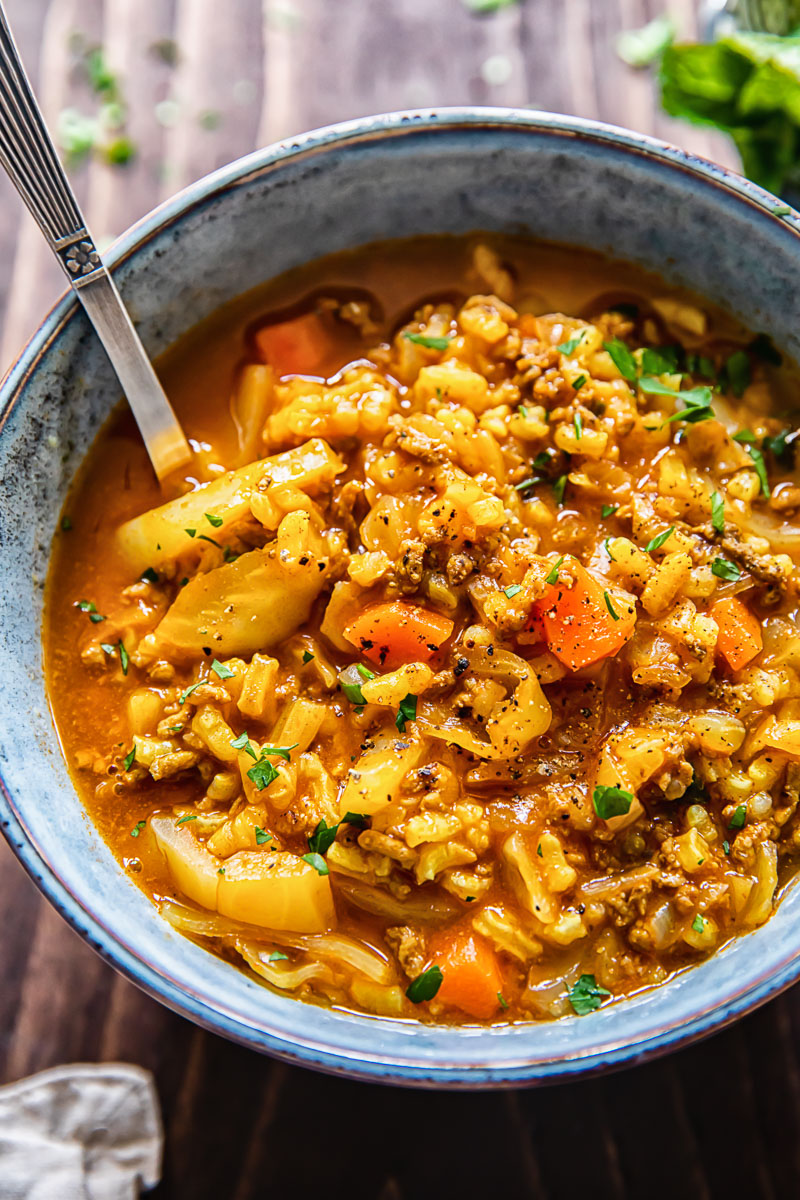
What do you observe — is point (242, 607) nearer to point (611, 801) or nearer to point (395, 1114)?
point (611, 801)

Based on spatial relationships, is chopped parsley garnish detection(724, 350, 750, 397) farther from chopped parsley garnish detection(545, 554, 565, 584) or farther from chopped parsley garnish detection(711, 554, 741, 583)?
chopped parsley garnish detection(545, 554, 565, 584)

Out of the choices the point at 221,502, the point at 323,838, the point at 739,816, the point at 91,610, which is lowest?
the point at 739,816

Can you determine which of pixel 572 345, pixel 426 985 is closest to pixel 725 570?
pixel 572 345

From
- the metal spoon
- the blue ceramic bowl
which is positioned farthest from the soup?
the metal spoon

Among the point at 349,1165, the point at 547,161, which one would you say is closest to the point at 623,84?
the point at 547,161

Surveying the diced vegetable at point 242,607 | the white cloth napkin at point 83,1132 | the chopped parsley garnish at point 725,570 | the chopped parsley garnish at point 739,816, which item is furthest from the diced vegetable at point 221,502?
the white cloth napkin at point 83,1132
